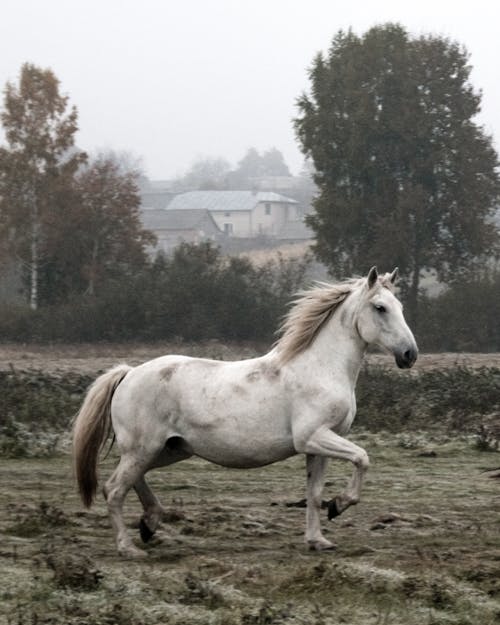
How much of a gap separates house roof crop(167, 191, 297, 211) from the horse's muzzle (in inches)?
5006

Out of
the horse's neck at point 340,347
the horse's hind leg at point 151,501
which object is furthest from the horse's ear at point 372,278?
the horse's hind leg at point 151,501

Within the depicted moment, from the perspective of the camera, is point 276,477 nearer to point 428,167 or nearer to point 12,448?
point 12,448

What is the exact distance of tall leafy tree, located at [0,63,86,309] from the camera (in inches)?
1656

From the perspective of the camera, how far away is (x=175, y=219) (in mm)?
119125

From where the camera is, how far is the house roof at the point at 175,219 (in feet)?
383

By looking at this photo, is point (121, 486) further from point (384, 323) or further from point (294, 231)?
point (294, 231)

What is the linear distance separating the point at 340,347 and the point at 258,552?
5.04 ft

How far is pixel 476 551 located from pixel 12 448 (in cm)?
768

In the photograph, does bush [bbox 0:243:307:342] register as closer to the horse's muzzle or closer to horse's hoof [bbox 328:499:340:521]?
the horse's muzzle

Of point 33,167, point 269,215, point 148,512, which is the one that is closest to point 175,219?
point 269,215

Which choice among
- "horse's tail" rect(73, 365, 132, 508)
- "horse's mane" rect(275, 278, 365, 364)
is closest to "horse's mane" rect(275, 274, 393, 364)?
"horse's mane" rect(275, 278, 365, 364)

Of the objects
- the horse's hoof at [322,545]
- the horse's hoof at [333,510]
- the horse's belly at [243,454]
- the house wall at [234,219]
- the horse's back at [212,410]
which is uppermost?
the house wall at [234,219]

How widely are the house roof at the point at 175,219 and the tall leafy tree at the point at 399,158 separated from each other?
243 ft

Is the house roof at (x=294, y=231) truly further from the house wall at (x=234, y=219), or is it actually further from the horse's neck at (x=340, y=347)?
the horse's neck at (x=340, y=347)
